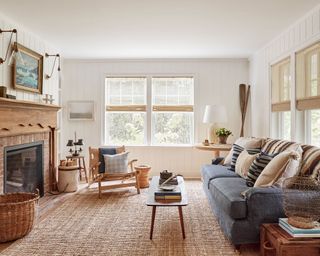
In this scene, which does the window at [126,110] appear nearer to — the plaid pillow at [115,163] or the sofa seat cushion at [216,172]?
the plaid pillow at [115,163]

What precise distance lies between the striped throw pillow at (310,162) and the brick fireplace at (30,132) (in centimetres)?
314

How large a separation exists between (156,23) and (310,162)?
2434 millimetres

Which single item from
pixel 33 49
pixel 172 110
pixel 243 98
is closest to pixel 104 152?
pixel 172 110

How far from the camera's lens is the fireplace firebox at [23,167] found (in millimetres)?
3669

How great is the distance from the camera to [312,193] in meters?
2.33

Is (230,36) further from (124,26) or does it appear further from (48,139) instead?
(48,139)

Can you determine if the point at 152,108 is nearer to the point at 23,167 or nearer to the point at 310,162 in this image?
the point at 23,167

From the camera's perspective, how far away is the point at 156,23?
12.4ft

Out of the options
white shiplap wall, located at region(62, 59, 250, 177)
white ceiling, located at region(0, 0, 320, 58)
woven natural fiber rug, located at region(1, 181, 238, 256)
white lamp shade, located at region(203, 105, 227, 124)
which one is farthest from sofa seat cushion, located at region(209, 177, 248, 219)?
white shiplap wall, located at region(62, 59, 250, 177)

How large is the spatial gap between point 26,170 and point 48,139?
0.65 m

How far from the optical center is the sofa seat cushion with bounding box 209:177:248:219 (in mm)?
2521

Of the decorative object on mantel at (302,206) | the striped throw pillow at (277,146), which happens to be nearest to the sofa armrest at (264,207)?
the decorative object on mantel at (302,206)

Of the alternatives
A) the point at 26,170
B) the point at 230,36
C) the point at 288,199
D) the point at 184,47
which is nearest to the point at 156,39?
the point at 184,47

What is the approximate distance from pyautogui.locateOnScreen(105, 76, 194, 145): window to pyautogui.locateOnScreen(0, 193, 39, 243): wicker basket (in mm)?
3130
